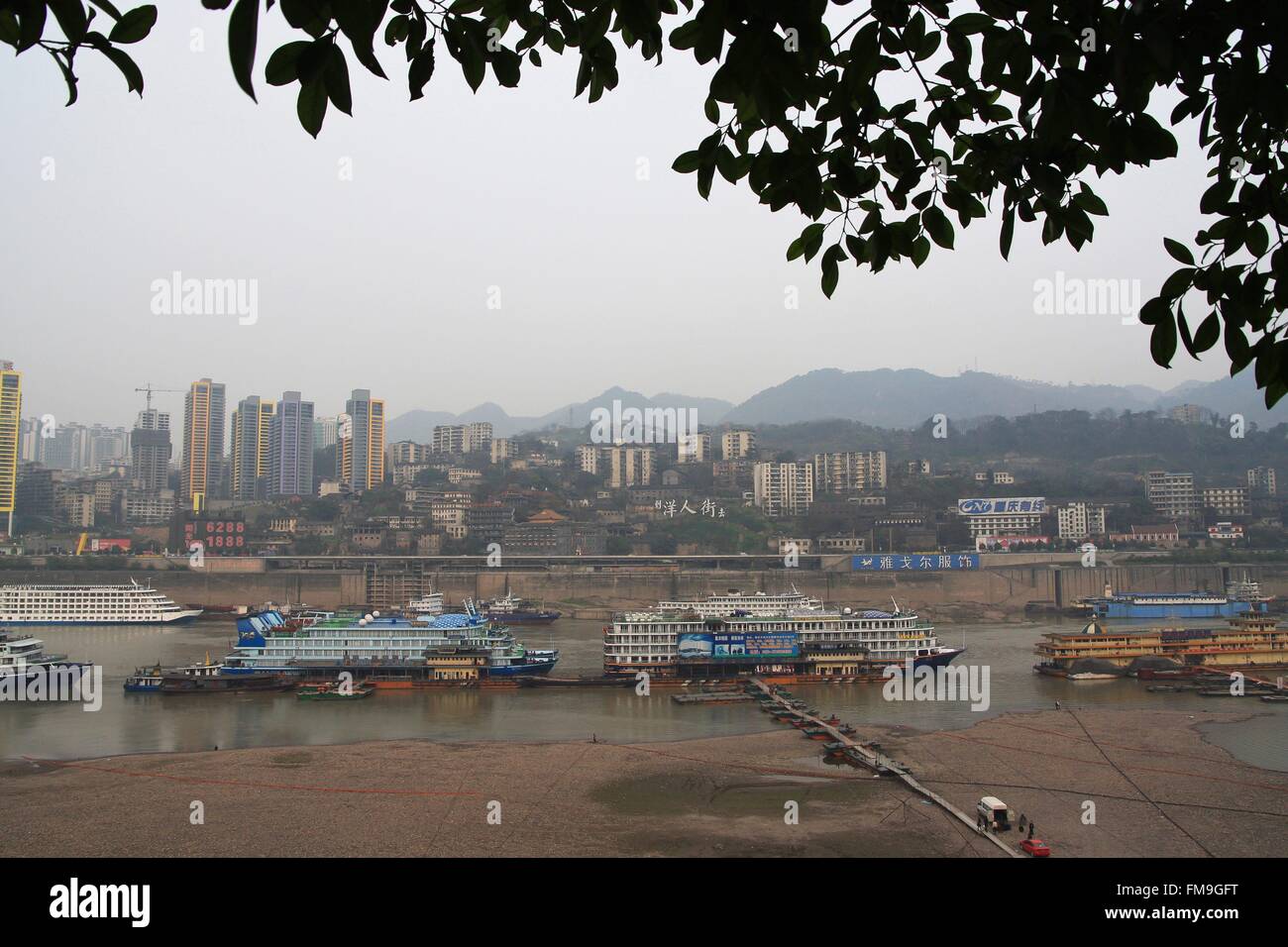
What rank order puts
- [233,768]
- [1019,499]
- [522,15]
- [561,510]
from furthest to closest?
[561,510]
[1019,499]
[233,768]
[522,15]

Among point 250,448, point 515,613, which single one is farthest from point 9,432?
point 515,613

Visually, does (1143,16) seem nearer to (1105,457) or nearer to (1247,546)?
(1247,546)

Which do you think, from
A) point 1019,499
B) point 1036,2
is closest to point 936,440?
point 1019,499

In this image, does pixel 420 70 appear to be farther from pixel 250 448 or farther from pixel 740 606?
pixel 250 448

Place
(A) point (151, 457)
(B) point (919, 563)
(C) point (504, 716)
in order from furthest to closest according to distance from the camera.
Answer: (A) point (151, 457)
(B) point (919, 563)
(C) point (504, 716)

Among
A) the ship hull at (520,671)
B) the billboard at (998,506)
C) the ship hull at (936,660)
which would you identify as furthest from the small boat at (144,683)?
the billboard at (998,506)
